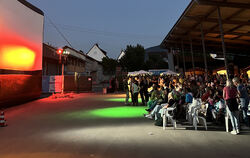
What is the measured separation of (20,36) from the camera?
11102mm

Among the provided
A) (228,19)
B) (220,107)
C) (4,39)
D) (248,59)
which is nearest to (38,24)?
(4,39)

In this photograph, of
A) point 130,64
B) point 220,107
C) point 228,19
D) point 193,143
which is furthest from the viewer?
point 130,64

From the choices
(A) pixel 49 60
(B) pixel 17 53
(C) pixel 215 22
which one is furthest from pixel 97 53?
(C) pixel 215 22

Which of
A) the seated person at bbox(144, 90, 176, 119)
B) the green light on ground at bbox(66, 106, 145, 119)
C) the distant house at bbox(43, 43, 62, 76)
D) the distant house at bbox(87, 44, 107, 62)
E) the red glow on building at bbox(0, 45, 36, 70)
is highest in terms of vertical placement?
the distant house at bbox(87, 44, 107, 62)

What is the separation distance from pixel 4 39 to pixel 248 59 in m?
30.0

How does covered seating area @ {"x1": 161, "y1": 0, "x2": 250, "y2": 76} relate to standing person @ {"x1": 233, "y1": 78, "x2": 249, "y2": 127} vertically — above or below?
above

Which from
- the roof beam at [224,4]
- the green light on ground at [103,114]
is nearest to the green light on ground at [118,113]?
the green light on ground at [103,114]

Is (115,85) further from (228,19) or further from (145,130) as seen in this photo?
(145,130)

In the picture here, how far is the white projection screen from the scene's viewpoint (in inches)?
381

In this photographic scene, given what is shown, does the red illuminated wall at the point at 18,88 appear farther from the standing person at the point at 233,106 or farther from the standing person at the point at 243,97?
the standing person at the point at 243,97

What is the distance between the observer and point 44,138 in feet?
15.4

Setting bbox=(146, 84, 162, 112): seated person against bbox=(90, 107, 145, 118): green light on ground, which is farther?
bbox=(90, 107, 145, 118): green light on ground

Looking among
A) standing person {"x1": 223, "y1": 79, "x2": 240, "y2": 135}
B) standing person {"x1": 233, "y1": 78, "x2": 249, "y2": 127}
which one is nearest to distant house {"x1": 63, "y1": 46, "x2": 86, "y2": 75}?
standing person {"x1": 233, "y1": 78, "x2": 249, "y2": 127}

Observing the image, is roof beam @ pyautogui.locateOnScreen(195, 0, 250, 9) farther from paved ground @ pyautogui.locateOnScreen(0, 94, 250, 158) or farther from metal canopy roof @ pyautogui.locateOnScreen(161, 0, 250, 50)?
paved ground @ pyautogui.locateOnScreen(0, 94, 250, 158)
